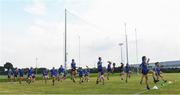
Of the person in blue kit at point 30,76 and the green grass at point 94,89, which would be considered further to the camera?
the person in blue kit at point 30,76

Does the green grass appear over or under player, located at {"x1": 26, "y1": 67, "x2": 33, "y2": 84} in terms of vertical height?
under

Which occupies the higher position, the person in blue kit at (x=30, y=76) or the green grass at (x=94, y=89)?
the person in blue kit at (x=30, y=76)

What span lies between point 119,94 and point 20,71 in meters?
32.2

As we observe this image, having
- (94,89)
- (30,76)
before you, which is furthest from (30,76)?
(94,89)

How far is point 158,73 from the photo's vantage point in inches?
1569

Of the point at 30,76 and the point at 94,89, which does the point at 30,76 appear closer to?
the point at 30,76

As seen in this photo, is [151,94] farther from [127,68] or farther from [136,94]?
[127,68]

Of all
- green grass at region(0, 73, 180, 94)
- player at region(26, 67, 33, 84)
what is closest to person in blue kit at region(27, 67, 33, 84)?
player at region(26, 67, 33, 84)

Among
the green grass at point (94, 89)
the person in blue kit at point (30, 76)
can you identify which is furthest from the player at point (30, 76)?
the green grass at point (94, 89)

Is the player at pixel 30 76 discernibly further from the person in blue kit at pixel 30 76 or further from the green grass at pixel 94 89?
the green grass at pixel 94 89

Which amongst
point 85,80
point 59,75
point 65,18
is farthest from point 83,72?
point 65,18

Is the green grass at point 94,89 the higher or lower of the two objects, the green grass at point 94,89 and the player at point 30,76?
the lower

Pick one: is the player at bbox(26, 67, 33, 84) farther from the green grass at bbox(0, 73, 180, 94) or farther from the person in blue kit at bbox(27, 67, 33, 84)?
the green grass at bbox(0, 73, 180, 94)

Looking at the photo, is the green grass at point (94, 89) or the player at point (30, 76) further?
the player at point (30, 76)
